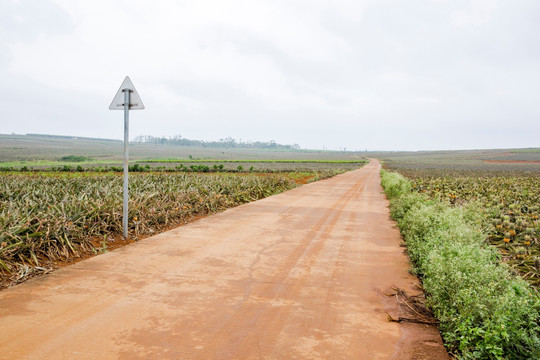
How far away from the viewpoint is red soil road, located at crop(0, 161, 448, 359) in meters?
3.31

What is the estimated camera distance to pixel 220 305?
13.9ft

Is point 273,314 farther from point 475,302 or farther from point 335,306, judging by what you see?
point 475,302

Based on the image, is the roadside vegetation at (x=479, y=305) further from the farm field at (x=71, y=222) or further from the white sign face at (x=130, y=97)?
the white sign face at (x=130, y=97)

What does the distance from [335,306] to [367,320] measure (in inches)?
17.9

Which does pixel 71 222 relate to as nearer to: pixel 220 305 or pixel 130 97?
pixel 130 97

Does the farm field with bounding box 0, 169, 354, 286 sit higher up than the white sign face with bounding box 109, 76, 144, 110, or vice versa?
the white sign face with bounding box 109, 76, 144, 110

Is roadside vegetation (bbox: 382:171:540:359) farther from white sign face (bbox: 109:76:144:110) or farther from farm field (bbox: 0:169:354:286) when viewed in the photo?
white sign face (bbox: 109:76:144:110)

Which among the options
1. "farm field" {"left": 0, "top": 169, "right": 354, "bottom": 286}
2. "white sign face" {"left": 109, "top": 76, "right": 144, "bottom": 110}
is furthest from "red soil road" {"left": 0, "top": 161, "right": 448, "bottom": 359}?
"white sign face" {"left": 109, "top": 76, "right": 144, "bottom": 110}

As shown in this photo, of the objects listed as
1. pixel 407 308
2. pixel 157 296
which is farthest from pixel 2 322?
pixel 407 308

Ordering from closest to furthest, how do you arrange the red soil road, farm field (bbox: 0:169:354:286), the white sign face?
the red soil road → farm field (bbox: 0:169:354:286) → the white sign face

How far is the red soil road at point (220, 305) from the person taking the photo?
3.31m

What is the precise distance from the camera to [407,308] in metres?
4.32

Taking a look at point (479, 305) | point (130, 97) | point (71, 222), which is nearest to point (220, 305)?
point (479, 305)

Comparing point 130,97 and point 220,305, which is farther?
point 130,97
